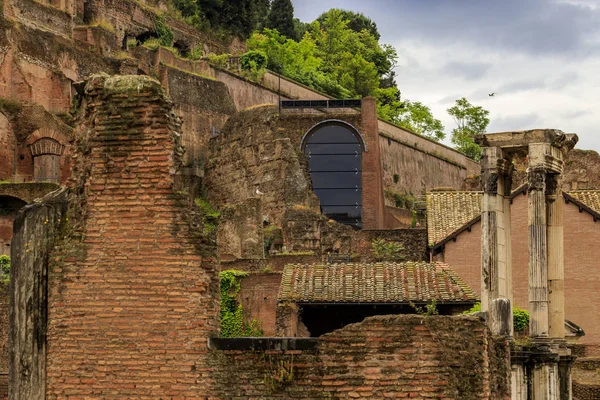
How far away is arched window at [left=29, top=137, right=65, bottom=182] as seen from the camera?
192 ft

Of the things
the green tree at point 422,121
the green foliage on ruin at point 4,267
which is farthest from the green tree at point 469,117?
the green foliage on ruin at point 4,267

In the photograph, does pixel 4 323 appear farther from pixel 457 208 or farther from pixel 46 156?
pixel 457 208

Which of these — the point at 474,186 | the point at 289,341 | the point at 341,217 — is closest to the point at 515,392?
the point at 289,341

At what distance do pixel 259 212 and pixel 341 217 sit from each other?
780cm

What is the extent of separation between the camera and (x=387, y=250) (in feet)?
171

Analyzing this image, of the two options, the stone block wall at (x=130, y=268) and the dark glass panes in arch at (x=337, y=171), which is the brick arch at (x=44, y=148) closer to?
the dark glass panes in arch at (x=337, y=171)

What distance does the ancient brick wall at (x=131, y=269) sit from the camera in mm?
14188

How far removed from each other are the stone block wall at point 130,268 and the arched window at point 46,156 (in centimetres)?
4445

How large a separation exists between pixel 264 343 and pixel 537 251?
62.2 feet

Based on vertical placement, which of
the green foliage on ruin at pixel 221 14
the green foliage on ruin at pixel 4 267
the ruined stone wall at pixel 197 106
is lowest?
the green foliage on ruin at pixel 4 267

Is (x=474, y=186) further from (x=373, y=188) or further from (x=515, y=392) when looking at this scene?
(x=515, y=392)

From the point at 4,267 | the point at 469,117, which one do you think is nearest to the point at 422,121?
the point at 469,117

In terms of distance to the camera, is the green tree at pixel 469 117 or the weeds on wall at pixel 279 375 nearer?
the weeds on wall at pixel 279 375

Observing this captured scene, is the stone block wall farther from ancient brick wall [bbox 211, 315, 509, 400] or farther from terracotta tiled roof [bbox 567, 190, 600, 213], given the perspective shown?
terracotta tiled roof [bbox 567, 190, 600, 213]
